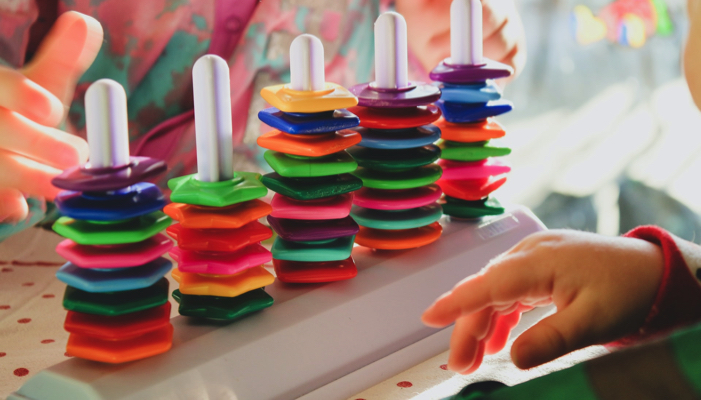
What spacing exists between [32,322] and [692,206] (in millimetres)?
694

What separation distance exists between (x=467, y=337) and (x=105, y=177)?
0.17 meters

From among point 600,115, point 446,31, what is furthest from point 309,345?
point 600,115

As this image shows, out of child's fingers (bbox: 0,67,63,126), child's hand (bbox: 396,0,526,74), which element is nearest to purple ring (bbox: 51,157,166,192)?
Answer: child's fingers (bbox: 0,67,63,126)

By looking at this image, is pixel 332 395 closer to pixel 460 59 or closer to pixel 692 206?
pixel 460 59

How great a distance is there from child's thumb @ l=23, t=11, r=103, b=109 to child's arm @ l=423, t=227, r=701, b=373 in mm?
258

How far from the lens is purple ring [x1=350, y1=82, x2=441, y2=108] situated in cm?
39

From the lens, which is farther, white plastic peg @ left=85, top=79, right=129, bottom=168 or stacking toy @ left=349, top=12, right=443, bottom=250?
stacking toy @ left=349, top=12, right=443, bottom=250

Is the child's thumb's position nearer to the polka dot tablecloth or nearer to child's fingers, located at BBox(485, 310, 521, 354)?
the polka dot tablecloth

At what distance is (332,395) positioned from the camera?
1.13 ft

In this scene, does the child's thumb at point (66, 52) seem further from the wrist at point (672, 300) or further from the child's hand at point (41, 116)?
the wrist at point (672, 300)

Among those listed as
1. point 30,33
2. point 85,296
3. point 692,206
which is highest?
point 30,33

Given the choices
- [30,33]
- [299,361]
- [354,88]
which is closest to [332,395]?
[299,361]

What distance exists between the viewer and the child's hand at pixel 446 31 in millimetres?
586

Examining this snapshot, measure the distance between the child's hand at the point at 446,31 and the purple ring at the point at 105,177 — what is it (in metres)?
0.36
